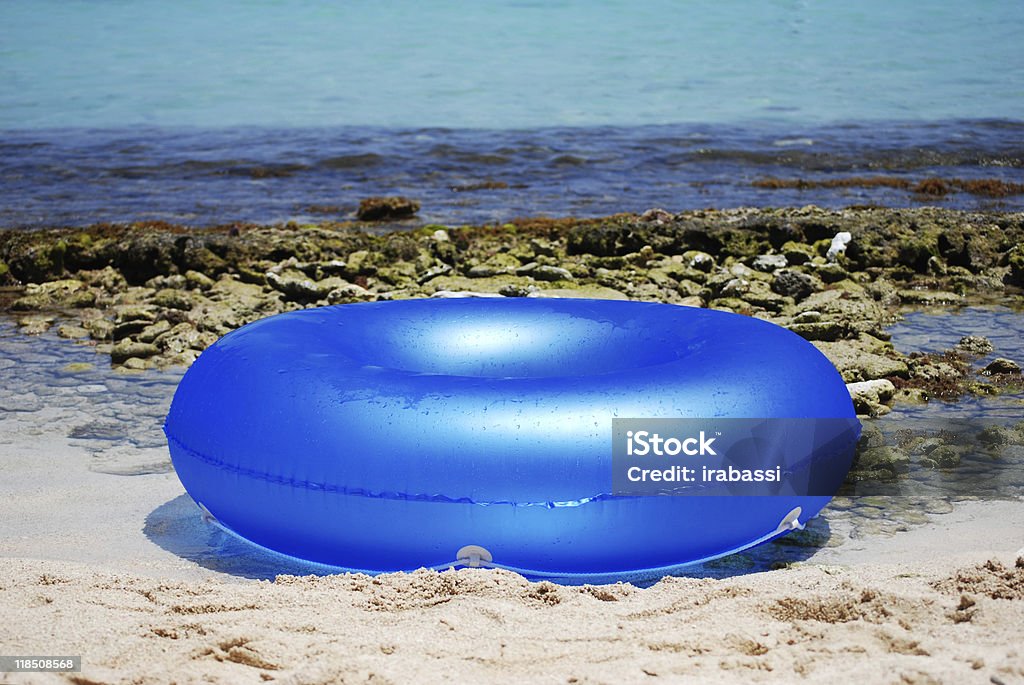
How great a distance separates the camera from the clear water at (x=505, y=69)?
17.3m

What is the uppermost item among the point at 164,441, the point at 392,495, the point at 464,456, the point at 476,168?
the point at 464,456

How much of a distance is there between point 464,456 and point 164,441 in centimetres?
230

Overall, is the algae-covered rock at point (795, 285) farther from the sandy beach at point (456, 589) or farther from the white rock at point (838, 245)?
the white rock at point (838, 245)

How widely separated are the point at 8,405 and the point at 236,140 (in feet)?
37.8

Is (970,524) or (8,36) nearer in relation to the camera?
(970,524)

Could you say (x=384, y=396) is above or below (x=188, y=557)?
above

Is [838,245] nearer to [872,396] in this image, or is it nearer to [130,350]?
[872,396]

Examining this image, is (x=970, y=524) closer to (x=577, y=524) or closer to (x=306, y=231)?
(x=577, y=524)

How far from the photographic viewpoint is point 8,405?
19.1ft

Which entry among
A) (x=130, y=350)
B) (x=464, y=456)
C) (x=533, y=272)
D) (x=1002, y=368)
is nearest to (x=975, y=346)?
(x=1002, y=368)

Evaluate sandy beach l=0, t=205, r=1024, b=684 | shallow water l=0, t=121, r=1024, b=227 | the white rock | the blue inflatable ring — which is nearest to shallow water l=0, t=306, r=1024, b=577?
sandy beach l=0, t=205, r=1024, b=684

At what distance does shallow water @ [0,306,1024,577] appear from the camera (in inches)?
153

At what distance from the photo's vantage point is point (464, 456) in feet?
10.9

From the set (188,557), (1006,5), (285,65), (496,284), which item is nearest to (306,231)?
(496,284)
